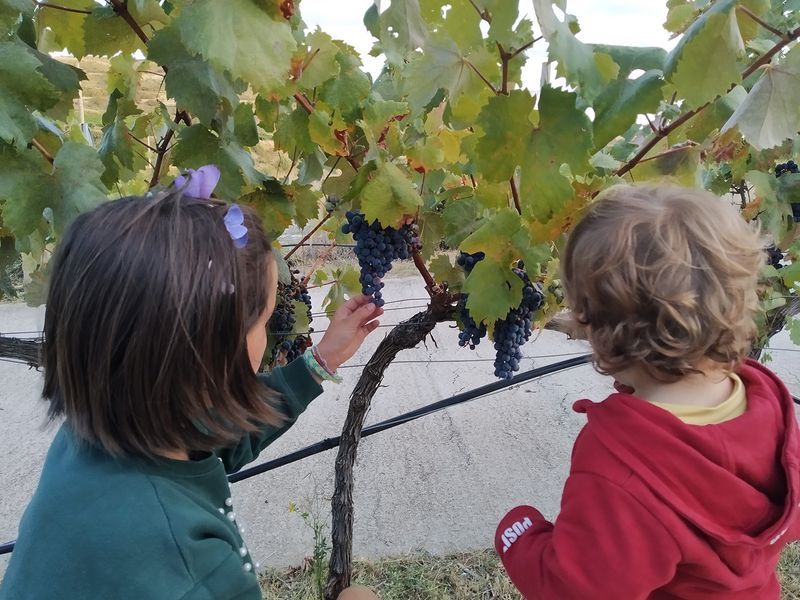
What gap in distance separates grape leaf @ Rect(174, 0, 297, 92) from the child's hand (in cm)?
65

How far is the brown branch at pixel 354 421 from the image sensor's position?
1.53 m

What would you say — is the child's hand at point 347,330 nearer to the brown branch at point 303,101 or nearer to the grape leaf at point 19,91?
the brown branch at point 303,101

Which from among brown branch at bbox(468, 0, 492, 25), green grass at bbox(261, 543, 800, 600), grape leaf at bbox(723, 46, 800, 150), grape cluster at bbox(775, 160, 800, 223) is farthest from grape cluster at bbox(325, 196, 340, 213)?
green grass at bbox(261, 543, 800, 600)

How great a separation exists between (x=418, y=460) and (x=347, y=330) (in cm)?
258

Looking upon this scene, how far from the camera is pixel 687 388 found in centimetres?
93

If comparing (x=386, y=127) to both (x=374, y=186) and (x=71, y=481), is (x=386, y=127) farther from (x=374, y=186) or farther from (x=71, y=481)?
(x=71, y=481)

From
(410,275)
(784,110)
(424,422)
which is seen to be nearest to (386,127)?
(784,110)

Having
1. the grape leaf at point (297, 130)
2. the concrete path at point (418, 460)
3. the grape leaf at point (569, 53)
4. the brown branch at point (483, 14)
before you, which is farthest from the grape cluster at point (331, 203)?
the concrete path at point (418, 460)

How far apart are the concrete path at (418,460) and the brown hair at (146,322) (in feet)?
5.92

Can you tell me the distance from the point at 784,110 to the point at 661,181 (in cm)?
26

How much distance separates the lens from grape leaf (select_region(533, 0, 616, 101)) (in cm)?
80

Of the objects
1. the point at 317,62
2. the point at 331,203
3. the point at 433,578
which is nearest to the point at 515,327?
the point at 331,203

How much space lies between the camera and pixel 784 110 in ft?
3.10

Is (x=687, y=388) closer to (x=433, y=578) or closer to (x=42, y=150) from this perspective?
(x=42, y=150)
